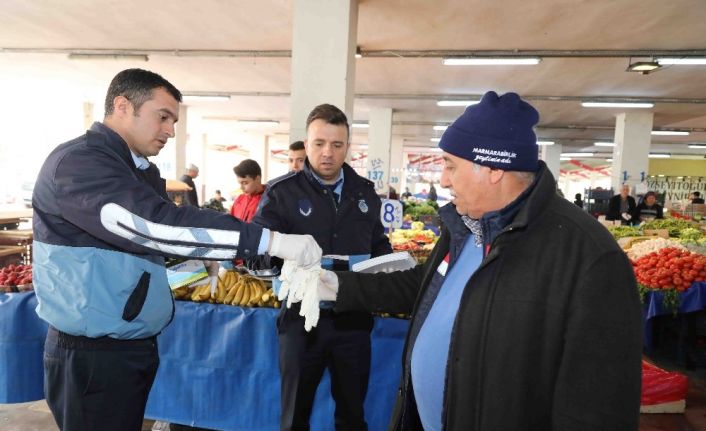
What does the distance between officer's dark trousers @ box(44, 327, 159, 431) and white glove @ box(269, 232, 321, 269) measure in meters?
0.73

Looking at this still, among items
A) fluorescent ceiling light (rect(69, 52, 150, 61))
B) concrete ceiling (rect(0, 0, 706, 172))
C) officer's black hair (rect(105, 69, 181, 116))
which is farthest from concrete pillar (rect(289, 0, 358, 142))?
fluorescent ceiling light (rect(69, 52, 150, 61))

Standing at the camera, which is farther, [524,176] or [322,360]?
[322,360]

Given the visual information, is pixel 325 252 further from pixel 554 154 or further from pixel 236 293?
pixel 554 154

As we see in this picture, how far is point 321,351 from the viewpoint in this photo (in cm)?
235

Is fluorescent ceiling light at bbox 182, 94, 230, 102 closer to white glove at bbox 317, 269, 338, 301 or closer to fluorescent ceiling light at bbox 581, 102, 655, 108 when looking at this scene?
fluorescent ceiling light at bbox 581, 102, 655, 108

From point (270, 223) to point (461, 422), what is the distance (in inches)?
57.2

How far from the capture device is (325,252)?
245cm

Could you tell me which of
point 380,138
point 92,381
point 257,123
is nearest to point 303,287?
point 92,381

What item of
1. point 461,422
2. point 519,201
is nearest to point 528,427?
point 461,422

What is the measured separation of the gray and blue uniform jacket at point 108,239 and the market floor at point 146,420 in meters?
1.83

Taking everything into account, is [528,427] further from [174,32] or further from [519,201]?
[174,32]

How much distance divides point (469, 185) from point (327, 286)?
0.71 m

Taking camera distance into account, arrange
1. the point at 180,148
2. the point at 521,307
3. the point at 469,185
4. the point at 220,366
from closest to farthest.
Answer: the point at 521,307 < the point at 469,185 < the point at 220,366 < the point at 180,148

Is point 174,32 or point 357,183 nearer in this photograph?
point 357,183
